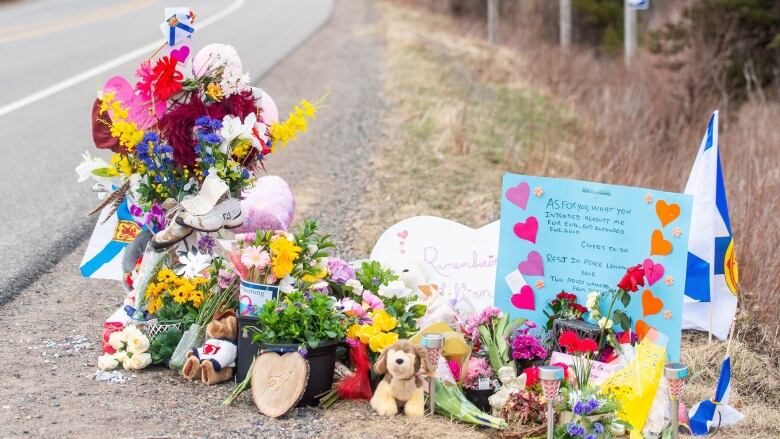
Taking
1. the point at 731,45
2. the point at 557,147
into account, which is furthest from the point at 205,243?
the point at 731,45

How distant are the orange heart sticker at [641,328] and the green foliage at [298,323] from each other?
4.16 ft

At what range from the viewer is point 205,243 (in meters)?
4.70

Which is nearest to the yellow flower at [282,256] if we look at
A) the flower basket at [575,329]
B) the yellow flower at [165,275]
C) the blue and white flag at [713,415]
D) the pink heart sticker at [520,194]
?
the yellow flower at [165,275]

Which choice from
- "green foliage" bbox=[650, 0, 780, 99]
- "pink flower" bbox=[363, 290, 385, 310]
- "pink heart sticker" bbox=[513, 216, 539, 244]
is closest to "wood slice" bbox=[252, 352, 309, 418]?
"pink flower" bbox=[363, 290, 385, 310]

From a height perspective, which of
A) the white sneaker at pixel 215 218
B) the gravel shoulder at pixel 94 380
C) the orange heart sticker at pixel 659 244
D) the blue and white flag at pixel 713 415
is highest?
the white sneaker at pixel 215 218

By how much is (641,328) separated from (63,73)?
31.5 feet

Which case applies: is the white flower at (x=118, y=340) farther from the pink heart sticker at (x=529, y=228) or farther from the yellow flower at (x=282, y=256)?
the pink heart sticker at (x=529, y=228)

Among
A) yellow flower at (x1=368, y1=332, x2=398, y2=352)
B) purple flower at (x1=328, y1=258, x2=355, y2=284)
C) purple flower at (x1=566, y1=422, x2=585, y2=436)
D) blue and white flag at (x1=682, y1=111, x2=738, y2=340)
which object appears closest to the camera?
purple flower at (x1=566, y1=422, x2=585, y2=436)

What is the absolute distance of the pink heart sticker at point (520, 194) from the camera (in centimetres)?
464

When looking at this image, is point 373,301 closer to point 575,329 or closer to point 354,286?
point 354,286

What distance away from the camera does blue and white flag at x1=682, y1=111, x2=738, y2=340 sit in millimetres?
4883

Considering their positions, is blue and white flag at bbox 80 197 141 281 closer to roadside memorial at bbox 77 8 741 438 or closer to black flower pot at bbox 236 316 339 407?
roadside memorial at bbox 77 8 741 438

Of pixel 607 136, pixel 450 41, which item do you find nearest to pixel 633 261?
pixel 607 136

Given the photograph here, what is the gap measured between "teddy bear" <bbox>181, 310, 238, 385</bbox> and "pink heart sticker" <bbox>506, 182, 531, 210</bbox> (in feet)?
4.34
